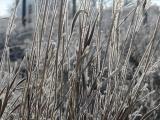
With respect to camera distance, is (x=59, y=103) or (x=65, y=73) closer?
(x=59, y=103)

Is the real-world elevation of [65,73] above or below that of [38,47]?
below

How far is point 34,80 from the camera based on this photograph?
129cm

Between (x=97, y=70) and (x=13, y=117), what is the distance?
31 centimetres

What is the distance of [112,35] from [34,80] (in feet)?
0.95

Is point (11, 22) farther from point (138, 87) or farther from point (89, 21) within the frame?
point (138, 87)

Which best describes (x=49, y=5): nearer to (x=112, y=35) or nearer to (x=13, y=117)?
(x=112, y=35)

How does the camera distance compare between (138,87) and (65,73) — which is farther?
(65,73)

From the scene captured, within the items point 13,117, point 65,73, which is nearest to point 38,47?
point 65,73

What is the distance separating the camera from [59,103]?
127 centimetres

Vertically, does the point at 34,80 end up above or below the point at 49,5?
below

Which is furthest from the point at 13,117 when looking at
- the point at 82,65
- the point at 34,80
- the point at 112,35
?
the point at 112,35

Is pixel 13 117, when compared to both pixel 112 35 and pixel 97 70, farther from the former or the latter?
pixel 112 35

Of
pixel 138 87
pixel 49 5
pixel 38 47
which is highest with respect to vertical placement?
pixel 49 5

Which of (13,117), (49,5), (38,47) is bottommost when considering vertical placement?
(13,117)
